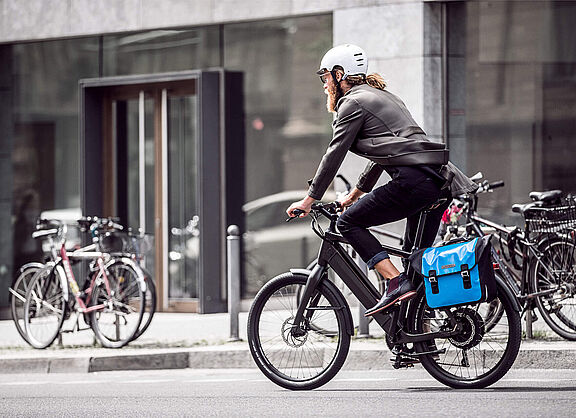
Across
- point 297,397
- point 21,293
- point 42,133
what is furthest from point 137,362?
point 42,133

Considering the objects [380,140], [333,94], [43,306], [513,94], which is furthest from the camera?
[513,94]

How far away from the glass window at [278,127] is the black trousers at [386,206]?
5.73 m

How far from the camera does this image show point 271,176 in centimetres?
1327

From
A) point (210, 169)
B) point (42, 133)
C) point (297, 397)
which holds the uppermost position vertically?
point (42, 133)

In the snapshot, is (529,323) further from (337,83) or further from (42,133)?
(42,133)

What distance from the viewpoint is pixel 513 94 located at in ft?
39.0

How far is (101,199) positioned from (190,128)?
1.41 metres

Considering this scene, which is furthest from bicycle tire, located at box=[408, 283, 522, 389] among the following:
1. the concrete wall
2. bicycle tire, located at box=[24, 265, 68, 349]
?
the concrete wall

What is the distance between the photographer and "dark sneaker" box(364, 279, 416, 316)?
282 inches

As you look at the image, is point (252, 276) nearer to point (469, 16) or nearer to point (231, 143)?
point (231, 143)

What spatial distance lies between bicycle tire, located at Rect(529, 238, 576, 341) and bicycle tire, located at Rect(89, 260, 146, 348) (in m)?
3.34

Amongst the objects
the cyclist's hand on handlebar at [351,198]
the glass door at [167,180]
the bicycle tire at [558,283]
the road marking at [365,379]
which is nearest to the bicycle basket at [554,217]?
the bicycle tire at [558,283]

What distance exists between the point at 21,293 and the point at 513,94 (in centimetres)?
511

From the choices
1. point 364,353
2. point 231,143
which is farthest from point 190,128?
point 364,353
